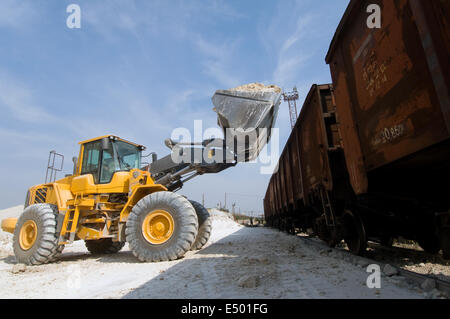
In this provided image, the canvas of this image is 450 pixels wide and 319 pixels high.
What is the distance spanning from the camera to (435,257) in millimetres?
4012

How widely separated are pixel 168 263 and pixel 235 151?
2.69 meters

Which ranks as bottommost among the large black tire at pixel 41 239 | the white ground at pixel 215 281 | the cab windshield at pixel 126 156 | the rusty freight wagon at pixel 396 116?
the white ground at pixel 215 281

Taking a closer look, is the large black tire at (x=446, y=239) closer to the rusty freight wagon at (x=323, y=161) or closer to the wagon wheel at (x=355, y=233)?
the wagon wheel at (x=355, y=233)

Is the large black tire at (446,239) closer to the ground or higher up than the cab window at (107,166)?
closer to the ground

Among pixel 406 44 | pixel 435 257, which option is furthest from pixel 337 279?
pixel 406 44

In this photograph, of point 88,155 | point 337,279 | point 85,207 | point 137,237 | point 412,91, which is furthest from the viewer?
point 88,155

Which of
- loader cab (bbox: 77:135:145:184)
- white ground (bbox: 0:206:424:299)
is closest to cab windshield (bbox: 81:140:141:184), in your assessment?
loader cab (bbox: 77:135:145:184)

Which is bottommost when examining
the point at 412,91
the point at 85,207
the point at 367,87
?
the point at 85,207

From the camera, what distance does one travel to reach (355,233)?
A: 14.8ft

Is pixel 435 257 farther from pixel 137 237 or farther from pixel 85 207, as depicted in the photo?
pixel 85 207

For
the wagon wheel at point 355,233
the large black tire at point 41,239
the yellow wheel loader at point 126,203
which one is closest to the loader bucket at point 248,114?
the yellow wheel loader at point 126,203

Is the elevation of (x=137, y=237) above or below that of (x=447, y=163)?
below

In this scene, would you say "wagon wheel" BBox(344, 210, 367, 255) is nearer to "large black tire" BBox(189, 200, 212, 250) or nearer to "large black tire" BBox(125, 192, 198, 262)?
"large black tire" BBox(125, 192, 198, 262)

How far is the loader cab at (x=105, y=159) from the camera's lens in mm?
6492
